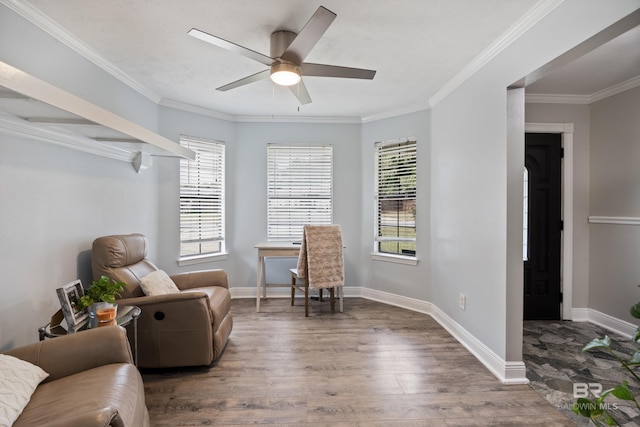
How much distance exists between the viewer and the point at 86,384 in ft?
4.79

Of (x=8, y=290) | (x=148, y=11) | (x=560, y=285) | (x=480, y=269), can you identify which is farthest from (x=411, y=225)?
(x=8, y=290)

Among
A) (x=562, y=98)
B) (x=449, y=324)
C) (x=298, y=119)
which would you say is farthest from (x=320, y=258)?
(x=562, y=98)

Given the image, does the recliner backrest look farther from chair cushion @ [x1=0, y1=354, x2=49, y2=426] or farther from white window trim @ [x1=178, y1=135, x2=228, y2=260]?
white window trim @ [x1=178, y1=135, x2=228, y2=260]

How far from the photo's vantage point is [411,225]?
407 centimetres

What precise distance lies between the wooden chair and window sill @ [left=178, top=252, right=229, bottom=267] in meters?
1.23

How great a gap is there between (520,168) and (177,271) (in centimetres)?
375

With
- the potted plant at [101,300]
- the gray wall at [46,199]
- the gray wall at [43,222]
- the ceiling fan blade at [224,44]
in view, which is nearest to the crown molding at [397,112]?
the ceiling fan blade at [224,44]

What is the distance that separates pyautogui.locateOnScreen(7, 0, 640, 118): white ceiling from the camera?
2018mm

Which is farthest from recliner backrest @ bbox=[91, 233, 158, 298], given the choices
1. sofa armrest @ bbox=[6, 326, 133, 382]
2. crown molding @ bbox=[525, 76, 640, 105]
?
crown molding @ bbox=[525, 76, 640, 105]

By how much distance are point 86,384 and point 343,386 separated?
1.56m

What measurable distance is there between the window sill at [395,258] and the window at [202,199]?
2151mm

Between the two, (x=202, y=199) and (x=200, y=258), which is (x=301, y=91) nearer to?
(x=202, y=199)

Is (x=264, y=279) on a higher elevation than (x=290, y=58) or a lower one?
lower

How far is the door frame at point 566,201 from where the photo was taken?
11.5 ft
